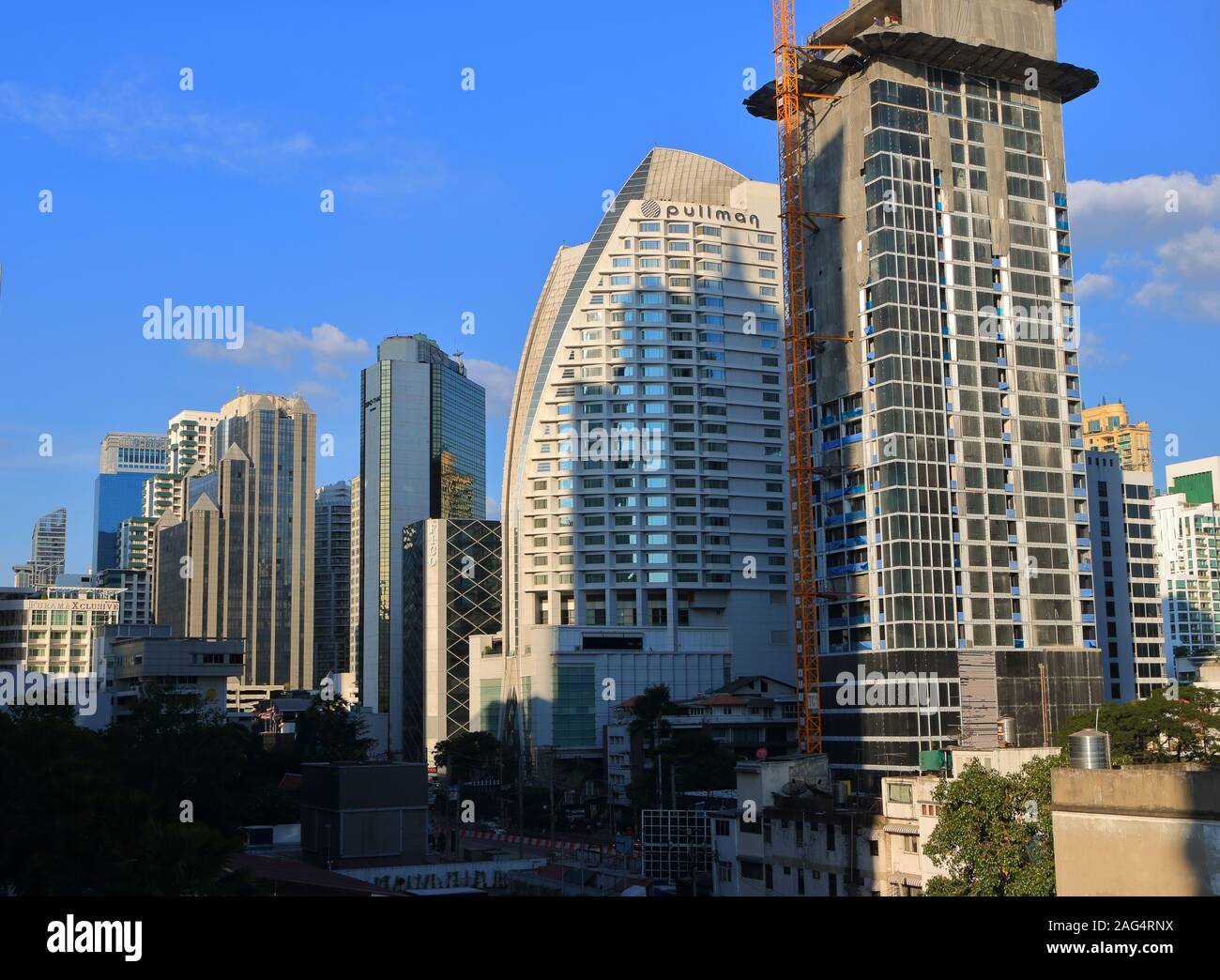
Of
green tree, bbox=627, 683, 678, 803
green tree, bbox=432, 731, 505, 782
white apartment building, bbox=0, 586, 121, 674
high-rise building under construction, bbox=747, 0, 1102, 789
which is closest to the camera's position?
high-rise building under construction, bbox=747, 0, 1102, 789

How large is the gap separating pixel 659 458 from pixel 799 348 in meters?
46.6

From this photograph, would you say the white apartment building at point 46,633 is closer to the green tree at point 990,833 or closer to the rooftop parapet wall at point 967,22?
the rooftop parapet wall at point 967,22

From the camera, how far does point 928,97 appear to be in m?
125

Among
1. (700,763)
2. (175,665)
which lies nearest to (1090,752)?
(700,763)

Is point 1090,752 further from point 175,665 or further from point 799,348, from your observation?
point 175,665

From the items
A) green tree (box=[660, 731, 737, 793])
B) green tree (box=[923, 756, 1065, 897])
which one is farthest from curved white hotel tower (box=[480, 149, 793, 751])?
green tree (box=[923, 756, 1065, 897])

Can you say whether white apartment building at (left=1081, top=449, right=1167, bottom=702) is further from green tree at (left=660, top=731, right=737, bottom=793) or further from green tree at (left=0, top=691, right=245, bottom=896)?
green tree at (left=0, top=691, right=245, bottom=896)

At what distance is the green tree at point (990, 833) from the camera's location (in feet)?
131

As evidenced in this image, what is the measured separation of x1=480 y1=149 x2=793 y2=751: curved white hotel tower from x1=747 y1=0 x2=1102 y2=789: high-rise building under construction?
140 feet

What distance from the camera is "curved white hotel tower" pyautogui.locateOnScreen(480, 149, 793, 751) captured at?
169 m

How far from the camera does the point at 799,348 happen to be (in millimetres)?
126688
